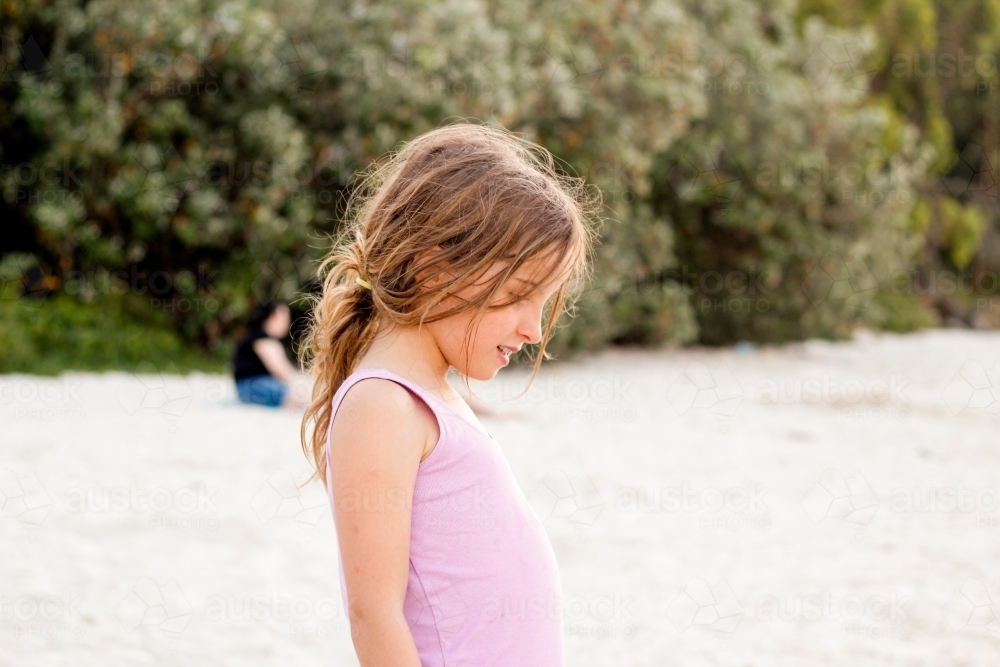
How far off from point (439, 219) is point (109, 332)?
9.57 metres

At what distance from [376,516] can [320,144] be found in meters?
10.1

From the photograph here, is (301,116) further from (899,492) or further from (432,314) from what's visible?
(432,314)

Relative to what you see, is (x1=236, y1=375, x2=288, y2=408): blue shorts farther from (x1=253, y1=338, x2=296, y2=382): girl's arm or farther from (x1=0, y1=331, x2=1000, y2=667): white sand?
(x1=0, y1=331, x2=1000, y2=667): white sand

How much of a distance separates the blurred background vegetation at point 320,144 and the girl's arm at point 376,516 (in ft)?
24.1

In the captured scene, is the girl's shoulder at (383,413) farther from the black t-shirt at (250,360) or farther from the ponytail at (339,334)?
the black t-shirt at (250,360)

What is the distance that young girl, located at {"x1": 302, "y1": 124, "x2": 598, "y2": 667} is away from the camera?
1.40 metres

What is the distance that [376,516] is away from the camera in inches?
55.1

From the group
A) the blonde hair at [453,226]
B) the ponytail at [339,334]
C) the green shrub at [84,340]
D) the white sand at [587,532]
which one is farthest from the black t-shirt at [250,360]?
the blonde hair at [453,226]

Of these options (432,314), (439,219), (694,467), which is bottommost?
(694,467)

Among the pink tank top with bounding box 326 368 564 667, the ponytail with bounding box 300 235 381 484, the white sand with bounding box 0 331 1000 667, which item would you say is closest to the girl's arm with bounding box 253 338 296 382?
the white sand with bounding box 0 331 1000 667

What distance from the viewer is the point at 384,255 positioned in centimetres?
155

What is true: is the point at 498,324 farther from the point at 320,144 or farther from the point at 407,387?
the point at 320,144

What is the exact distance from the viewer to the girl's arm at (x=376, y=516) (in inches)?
54.7

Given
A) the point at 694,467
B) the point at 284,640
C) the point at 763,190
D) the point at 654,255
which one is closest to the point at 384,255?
the point at 284,640
